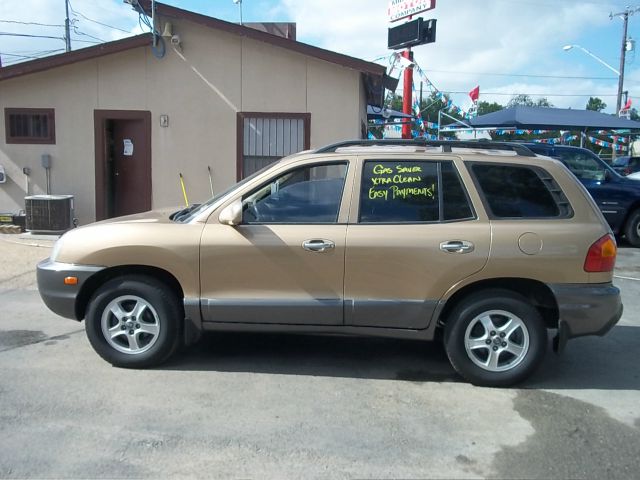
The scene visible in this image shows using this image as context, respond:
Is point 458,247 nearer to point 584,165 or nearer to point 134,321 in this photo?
point 134,321

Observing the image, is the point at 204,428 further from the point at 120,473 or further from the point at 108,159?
the point at 108,159

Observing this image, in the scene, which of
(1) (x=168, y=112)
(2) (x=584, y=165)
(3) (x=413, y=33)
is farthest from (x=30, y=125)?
(3) (x=413, y=33)

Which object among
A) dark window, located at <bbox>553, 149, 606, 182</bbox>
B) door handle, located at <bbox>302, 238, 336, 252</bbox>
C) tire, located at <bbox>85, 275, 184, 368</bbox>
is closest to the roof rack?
door handle, located at <bbox>302, 238, 336, 252</bbox>

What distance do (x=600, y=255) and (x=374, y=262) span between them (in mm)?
1644

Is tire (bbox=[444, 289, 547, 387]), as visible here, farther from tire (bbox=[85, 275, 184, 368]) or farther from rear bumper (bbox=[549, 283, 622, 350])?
tire (bbox=[85, 275, 184, 368])

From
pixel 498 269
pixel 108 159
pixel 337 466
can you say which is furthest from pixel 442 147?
pixel 108 159

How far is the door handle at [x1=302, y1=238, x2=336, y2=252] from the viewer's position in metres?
4.42

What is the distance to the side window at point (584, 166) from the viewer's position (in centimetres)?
1224

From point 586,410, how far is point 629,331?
2362 millimetres

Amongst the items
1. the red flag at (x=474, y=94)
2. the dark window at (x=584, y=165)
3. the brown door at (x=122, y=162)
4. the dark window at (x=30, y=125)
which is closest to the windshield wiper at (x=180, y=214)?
the brown door at (x=122, y=162)

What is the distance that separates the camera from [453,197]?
4.51 metres

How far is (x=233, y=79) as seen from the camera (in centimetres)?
1132

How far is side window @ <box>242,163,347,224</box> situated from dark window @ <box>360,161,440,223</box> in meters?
0.21

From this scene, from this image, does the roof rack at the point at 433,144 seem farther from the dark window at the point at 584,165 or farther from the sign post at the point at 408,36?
the sign post at the point at 408,36
